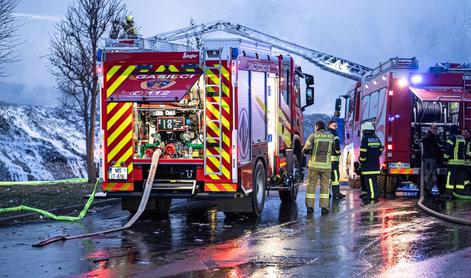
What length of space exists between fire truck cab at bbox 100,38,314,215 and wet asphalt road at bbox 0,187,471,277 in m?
0.66

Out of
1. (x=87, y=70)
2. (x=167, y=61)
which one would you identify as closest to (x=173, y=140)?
(x=167, y=61)

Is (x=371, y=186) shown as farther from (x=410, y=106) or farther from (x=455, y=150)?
(x=410, y=106)

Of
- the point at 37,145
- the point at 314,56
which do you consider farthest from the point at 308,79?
the point at 314,56

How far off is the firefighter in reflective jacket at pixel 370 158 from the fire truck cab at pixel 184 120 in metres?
4.05

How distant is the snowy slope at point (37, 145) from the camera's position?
39.1 meters

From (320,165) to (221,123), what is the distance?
2524mm

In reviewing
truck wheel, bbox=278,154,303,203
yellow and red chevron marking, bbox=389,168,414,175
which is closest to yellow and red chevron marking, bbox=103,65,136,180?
truck wheel, bbox=278,154,303,203

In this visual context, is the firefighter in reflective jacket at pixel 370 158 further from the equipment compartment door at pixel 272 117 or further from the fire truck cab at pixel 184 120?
the fire truck cab at pixel 184 120

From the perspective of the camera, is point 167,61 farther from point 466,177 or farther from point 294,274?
point 466,177

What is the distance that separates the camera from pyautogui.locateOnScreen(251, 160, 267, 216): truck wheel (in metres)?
12.6

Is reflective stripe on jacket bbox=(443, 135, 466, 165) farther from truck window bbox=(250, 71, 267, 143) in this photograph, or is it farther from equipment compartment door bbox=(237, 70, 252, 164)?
equipment compartment door bbox=(237, 70, 252, 164)

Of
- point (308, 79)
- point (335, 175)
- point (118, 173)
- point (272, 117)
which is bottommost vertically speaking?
point (335, 175)

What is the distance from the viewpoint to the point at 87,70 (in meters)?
21.7

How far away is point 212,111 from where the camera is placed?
460 inches
